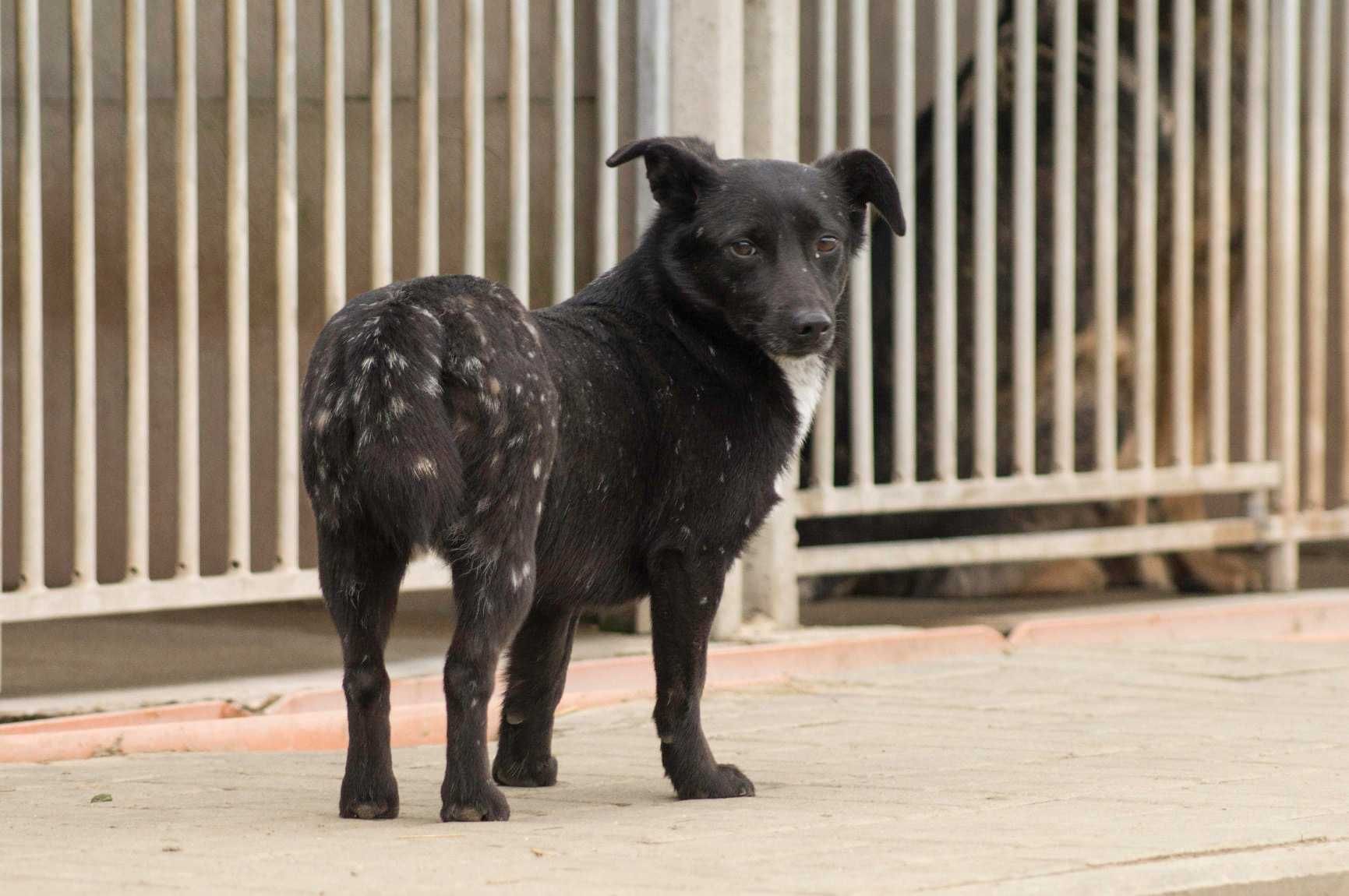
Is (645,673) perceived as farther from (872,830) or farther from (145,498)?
(872,830)

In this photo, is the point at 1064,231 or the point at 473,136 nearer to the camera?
the point at 473,136

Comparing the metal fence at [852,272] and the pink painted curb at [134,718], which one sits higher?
the metal fence at [852,272]

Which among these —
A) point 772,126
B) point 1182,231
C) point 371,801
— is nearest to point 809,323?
point 371,801

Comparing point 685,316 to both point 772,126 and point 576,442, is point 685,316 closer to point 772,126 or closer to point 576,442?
point 576,442

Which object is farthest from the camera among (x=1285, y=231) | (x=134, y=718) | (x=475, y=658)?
(x=1285, y=231)

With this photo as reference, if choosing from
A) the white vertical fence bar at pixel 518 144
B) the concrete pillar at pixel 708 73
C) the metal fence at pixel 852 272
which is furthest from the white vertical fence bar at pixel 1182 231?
the white vertical fence bar at pixel 518 144

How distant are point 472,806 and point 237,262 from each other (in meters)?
2.53

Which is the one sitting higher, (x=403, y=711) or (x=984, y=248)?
(x=984, y=248)

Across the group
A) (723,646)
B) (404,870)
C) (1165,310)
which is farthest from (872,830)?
(1165,310)

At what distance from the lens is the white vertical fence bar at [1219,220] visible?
8148 millimetres

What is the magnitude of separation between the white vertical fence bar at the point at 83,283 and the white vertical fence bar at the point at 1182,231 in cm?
398

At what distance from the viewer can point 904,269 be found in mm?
7645

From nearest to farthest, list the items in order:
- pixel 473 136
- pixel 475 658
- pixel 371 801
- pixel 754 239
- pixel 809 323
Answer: pixel 475 658, pixel 371 801, pixel 809 323, pixel 754 239, pixel 473 136

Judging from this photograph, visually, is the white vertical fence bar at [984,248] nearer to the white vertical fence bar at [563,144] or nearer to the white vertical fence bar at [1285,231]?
the white vertical fence bar at [1285,231]
